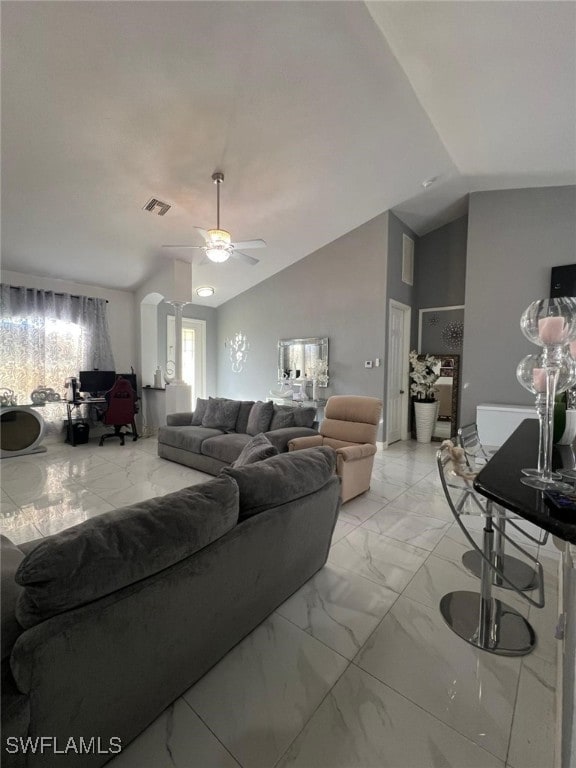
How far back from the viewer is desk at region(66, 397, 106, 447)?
504 centimetres

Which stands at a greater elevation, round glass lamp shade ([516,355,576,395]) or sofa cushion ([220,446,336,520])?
round glass lamp shade ([516,355,576,395])

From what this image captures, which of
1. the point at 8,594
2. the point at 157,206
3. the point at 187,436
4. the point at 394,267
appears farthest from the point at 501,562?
the point at 157,206

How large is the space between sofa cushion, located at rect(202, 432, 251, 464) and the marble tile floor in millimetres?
1545

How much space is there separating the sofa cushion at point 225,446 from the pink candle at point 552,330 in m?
2.83

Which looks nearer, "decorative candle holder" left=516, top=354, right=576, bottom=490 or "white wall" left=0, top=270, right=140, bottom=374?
"decorative candle holder" left=516, top=354, right=576, bottom=490

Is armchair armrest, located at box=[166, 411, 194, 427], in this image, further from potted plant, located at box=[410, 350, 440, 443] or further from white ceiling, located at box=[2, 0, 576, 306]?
potted plant, located at box=[410, 350, 440, 443]

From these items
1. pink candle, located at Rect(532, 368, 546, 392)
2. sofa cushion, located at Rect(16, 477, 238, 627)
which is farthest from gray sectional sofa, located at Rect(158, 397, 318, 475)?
pink candle, located at Rect(532, 368, 546, 392)

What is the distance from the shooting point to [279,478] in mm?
1560

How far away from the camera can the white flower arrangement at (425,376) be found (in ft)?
17.5

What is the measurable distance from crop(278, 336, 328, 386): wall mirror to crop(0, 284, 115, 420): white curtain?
2.97 meters

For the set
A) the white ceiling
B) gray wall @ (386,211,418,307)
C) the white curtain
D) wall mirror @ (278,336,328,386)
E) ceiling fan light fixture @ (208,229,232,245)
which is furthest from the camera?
wall mirror @ (278,336,328,386)

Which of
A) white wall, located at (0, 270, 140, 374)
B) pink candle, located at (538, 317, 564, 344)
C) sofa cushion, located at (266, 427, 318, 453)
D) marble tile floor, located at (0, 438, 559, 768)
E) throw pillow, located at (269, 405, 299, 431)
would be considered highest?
white wall, located at (0, 270, 140, 374)

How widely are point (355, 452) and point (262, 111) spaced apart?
9.93 feet

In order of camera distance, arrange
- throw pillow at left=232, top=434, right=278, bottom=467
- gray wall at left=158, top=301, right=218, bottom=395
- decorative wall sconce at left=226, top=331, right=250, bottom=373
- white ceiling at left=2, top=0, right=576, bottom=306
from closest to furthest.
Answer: throw pillow at left=232, top=434, right=278, bottom=467 < white ceiling at left=2, top=0, right=576, bottom=306 < decorative wall sconce at left=226, top=331, right=250, bottom=373 < gray wall at left=158, top=301, right=218, bottom=395
